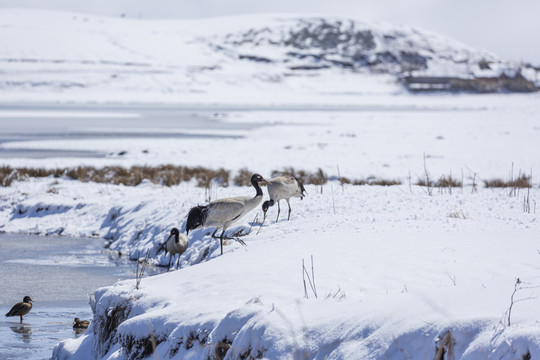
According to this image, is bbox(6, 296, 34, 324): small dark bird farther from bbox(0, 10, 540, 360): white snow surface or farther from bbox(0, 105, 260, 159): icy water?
bbox(0, 105, 260, 159): icy water

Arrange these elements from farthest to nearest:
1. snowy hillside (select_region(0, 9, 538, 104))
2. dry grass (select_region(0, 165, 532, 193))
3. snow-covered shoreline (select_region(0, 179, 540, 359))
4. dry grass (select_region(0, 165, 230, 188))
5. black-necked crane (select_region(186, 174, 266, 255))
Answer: snowy hillside (select_region(0, 9, 538, 104)) → dry grass (select_region(0, 165, 230, 188)) → dry grass (select_region(0, 165, 532, 193)) → black-necked crane (select_region(186, 174, 266, 255)) → snow-covered shoreline (select_region(0, 179, 540, 359))

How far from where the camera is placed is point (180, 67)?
136 meters

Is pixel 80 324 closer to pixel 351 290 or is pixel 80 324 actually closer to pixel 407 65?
pixel 351 290

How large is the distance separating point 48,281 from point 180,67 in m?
127

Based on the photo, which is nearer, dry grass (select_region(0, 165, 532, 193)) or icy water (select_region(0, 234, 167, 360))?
icy water (select_region(0, 234, 167, 360))

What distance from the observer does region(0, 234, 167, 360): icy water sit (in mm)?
9500

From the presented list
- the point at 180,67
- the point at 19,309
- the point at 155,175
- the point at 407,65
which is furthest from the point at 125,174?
the point at 407,65

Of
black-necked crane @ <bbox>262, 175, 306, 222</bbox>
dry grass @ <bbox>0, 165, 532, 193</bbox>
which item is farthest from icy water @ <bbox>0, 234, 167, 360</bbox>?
dry grass @ <bbox>0, 165, 532, 193</bbox>

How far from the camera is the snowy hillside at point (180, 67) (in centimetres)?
10006

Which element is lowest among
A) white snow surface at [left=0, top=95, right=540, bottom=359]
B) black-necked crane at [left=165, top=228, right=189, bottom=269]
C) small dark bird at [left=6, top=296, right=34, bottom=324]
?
small dark bird at [left=6, top=296, right=34, bottom=324]

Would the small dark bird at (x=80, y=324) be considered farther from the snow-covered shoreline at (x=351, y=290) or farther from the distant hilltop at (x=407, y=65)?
the distant hilltop at (x=407, y=65)

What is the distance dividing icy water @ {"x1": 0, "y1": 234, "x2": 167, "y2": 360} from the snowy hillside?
71.4m

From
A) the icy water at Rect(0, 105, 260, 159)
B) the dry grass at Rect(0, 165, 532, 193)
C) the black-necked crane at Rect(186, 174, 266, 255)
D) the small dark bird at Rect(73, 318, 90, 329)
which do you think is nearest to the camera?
the small dark bird at Rect(73, 318, 90, 329)

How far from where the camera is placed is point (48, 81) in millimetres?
100375
